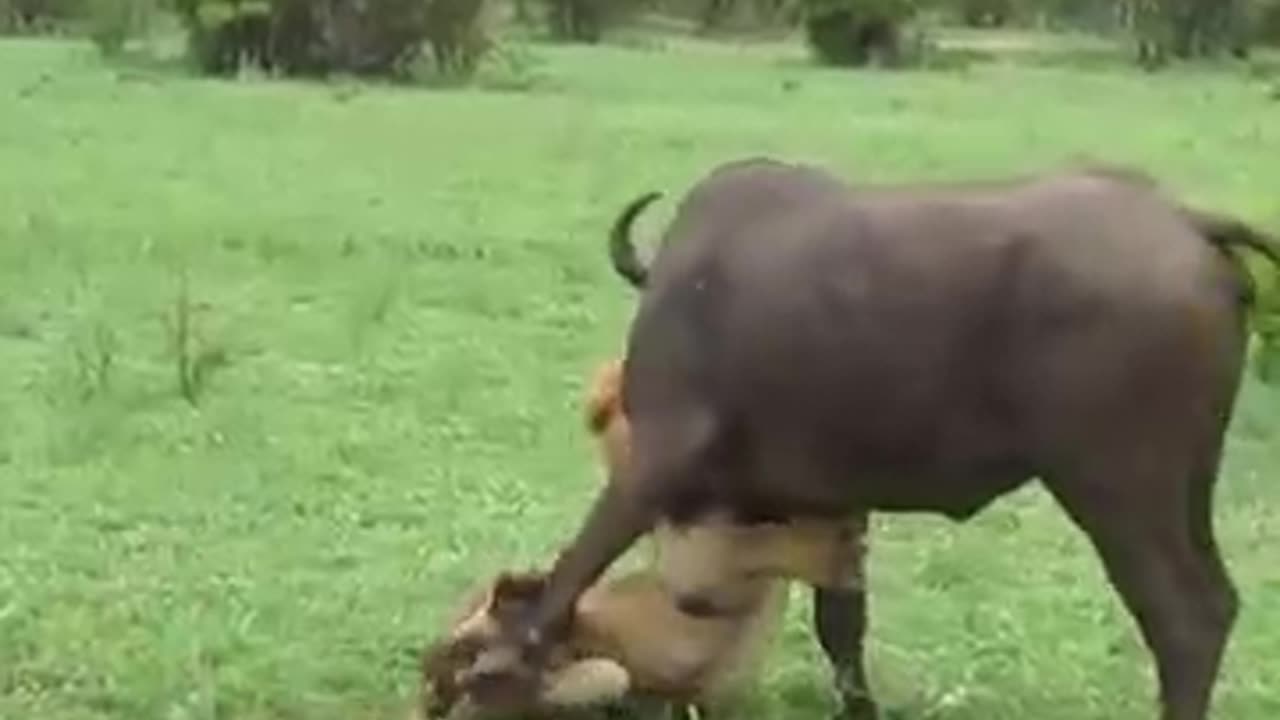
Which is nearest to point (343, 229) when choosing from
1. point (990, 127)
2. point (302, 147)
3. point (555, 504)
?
point (302, 147)

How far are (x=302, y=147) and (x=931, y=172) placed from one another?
4.18 meters

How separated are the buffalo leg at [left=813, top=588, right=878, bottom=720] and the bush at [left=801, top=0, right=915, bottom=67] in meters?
28.4

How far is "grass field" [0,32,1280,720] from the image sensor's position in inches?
285

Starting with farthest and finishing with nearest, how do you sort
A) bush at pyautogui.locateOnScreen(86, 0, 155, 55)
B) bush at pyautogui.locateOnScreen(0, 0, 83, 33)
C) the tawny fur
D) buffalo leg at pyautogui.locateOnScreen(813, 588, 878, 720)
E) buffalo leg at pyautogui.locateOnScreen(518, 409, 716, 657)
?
bush at pyautogui.locateOnScreen(0, 0, 83, 33) < bush at pyautogui.locateOnScreen(86, 0, 155, 55) < buffalo leg at pyautogui.locateOnScreen(813, 588, 878, 720) < the tawny fur < buffalo leg at pyautogui.locateOnScreen(518, 409, 716, 657)

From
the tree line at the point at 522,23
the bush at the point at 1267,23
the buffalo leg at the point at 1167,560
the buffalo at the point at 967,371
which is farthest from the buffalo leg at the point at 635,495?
the bush at the point at 1267,23

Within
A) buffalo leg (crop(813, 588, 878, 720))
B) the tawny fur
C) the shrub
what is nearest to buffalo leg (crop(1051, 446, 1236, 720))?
the tawny fur

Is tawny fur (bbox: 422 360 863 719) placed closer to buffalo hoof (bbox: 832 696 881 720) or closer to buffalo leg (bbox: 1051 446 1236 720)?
buffalo hoof (bbox: 832 696 881 720)

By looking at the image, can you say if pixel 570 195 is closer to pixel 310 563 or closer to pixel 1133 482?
pixel 310 563

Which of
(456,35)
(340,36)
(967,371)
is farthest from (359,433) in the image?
(340,36)

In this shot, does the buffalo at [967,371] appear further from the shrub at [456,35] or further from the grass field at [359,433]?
the shrub at [456,35]

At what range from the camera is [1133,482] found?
19.3 feet

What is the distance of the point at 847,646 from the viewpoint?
6.80 m

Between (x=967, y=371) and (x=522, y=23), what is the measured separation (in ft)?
119

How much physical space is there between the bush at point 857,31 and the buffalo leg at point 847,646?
28.4 m
